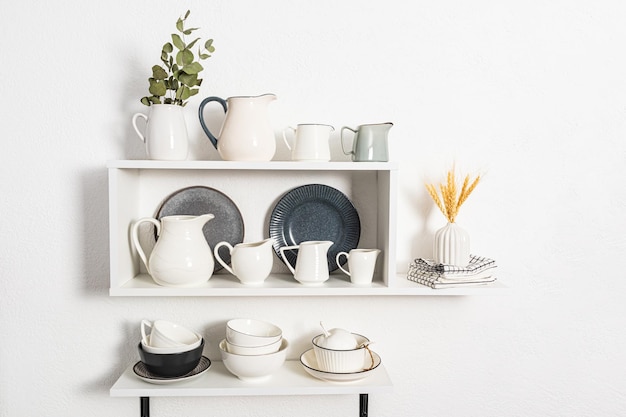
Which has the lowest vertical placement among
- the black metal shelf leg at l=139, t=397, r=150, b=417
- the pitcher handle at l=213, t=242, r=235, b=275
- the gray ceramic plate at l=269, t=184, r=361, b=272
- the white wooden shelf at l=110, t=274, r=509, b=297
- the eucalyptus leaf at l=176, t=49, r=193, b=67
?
the black metal shelf leg at l=139, t=397, r=150, b=417

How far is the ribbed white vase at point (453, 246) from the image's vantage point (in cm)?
124

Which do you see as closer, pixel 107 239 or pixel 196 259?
pixel 196 259

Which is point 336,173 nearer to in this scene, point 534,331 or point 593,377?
point 534,331

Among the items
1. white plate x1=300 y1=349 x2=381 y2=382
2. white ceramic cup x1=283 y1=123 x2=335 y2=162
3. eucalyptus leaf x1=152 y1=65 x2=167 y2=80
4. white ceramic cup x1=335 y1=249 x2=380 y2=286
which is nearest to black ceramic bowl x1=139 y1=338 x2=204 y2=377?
white plate x1=300 y1=349 x2=381 y2=382

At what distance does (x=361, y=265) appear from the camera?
122cm

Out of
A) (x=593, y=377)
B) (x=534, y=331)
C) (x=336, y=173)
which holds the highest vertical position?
(x=336, y=173)

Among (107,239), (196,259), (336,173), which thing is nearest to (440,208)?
(336,173)

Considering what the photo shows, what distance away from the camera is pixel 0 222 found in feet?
4.35

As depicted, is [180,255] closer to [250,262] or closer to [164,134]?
[250,262]

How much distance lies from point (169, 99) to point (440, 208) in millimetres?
668

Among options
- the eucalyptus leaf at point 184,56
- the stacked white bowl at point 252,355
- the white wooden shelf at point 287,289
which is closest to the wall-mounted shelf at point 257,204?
the white wooden shelf at point 287,289

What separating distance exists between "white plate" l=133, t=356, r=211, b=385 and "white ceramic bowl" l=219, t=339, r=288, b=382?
0.07 metres

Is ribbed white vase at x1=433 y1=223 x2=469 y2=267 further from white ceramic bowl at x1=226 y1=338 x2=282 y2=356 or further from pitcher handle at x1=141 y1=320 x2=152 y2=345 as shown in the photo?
pitcher handle at x1=141 y1=320 x2=152 y2=345

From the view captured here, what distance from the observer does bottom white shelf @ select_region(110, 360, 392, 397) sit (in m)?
1.19
